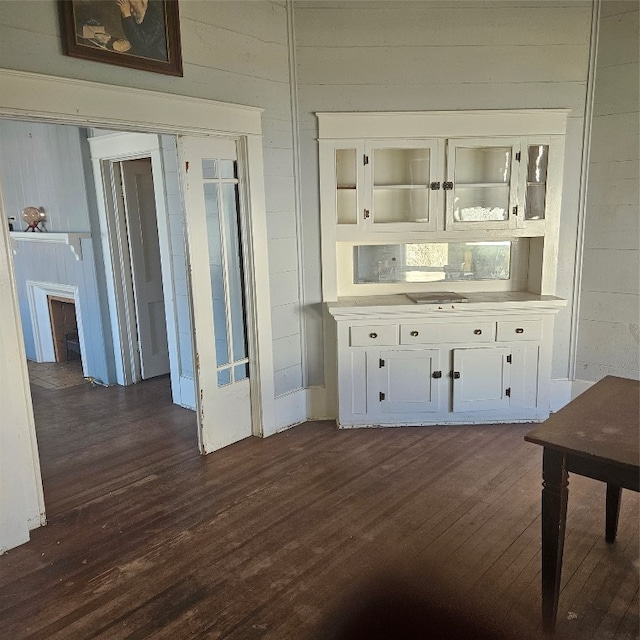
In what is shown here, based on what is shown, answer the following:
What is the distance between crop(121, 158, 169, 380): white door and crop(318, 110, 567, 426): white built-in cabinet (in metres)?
2.04

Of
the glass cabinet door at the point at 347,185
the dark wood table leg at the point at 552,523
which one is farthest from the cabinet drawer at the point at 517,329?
the dark wood table leg at the point at 552,523

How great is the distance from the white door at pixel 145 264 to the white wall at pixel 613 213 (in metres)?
3.77

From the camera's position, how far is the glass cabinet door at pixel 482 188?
3998 mm

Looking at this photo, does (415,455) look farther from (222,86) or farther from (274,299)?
(222,86)

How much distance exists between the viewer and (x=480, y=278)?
440 cm

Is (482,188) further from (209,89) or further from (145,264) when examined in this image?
(145,264)

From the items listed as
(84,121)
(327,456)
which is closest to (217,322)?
(327,456)

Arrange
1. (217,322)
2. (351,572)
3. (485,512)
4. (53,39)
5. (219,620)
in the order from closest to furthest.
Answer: (219,620)
(351,572)
(53,39)
(485,512)
(217,322)

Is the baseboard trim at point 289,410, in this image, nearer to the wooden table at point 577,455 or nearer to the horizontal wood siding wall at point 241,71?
the horizontal wood siding wall at point 241,71

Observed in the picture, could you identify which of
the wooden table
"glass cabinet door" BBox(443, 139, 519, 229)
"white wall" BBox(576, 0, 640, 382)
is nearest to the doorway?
"glass cabinet door" BBox(443, 139, 519, 229)

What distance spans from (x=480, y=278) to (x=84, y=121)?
302 cm

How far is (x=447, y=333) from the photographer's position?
3.96 meters

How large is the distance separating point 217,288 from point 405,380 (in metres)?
1.50

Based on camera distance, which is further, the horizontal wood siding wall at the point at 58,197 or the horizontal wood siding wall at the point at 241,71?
the horizontal wood siding wall at the point at 58,197
